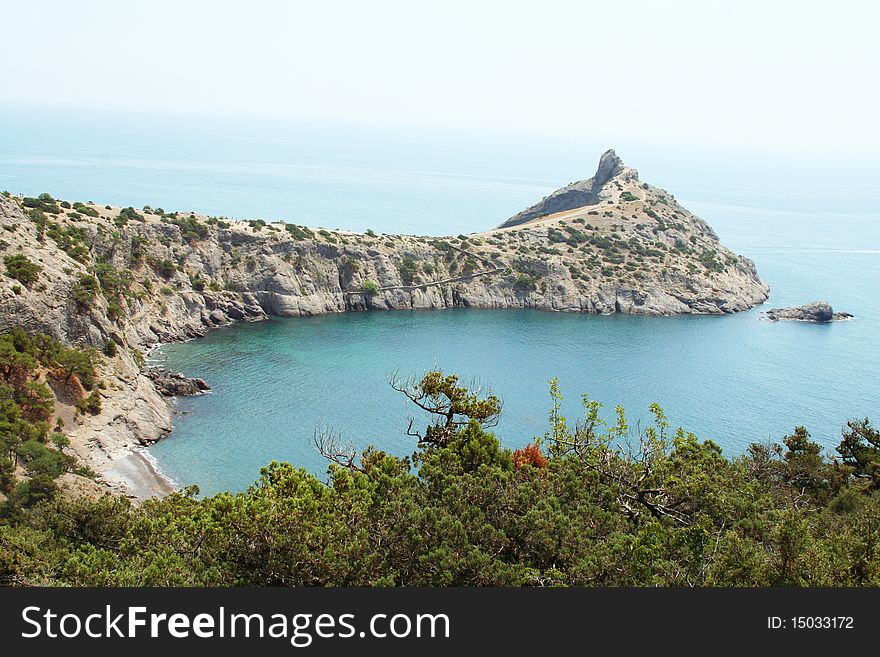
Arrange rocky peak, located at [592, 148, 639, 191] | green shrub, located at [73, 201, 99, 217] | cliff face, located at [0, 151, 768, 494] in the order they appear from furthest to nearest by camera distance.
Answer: rocky peak, located at [592, 148, 639, 191], green shrub, located at [73, 201, 99, 217], cliff face, located at [0, 151, 768, 494]

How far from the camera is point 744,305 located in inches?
4500

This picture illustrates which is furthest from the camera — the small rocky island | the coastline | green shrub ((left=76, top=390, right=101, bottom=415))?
the small rocky island

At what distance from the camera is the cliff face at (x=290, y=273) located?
191 ft

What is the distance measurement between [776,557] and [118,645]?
13.6 m

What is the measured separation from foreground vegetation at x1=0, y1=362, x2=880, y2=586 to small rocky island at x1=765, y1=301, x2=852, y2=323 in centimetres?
8180

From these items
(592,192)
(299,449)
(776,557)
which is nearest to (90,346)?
(299,449)

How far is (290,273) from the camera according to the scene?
100250 mm

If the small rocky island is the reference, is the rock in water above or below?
below

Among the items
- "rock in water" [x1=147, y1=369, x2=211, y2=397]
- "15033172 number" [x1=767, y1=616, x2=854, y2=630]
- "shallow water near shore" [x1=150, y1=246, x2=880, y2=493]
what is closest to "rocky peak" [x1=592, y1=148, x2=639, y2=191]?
"shallow water near shore" [x1=150, y1=246, x2=880, y2=493]

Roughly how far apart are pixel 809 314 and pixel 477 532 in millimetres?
97418

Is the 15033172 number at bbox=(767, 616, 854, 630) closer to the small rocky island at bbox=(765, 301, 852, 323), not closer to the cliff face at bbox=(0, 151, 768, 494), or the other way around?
the cliff face at bbox=(0, 151, 768, 494)

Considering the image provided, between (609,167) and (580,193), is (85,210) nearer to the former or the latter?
(580,193)

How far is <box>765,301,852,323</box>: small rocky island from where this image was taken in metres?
105

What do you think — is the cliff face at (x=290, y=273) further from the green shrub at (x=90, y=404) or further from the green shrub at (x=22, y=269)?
the green shrub at (x=90, y=404)
